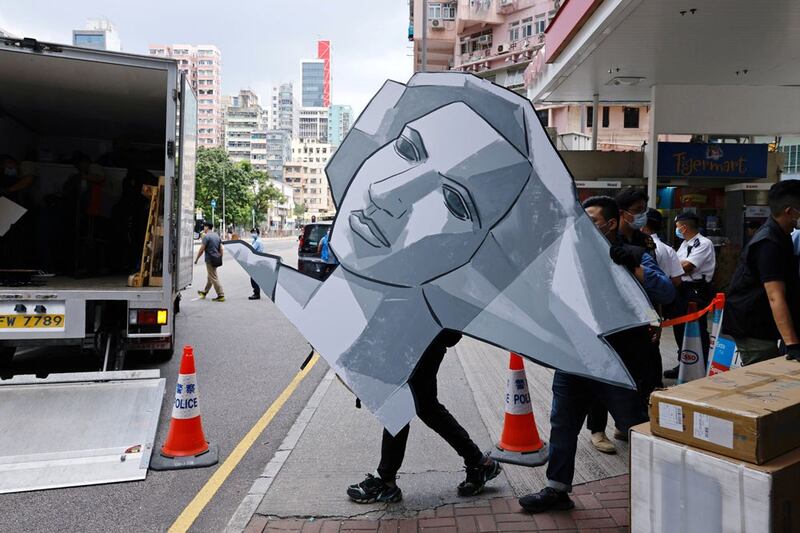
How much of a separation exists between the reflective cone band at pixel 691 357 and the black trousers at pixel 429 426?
123 inches

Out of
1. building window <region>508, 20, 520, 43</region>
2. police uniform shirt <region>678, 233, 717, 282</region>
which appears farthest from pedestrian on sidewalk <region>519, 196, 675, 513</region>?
building window <region>508, 20, 520, 43</region>

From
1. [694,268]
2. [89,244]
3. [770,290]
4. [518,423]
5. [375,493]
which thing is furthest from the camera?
[89,244]

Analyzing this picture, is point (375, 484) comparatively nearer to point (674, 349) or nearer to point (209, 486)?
point (209, 486)

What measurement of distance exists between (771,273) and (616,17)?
21.1 ft

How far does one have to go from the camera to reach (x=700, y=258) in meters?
6.39

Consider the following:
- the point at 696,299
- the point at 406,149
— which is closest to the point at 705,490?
the point at 406,149

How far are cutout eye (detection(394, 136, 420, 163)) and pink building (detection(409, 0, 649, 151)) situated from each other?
120 feet

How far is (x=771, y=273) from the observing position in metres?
3.25

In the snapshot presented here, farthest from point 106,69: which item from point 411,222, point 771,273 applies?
point 771,273

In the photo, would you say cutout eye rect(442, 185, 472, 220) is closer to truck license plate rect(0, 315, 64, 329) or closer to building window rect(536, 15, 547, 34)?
truck license plate rect(0, 315, 64, 329)

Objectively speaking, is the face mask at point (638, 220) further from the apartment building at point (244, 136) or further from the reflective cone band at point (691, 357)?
the apartment building at point (244, 136)

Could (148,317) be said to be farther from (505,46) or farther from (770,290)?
(505,46)

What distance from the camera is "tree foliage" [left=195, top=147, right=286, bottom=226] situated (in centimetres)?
6391

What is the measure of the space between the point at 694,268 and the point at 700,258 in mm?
131
